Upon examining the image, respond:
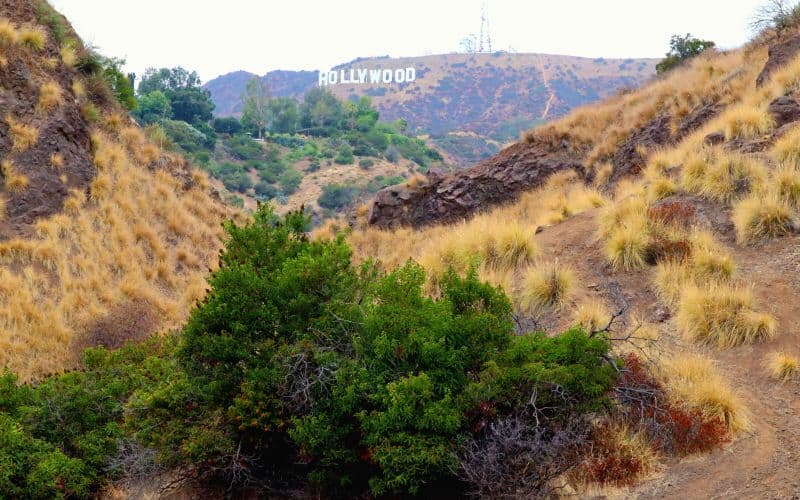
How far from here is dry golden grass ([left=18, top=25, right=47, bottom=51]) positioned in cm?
1480

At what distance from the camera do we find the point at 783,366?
5.99 m

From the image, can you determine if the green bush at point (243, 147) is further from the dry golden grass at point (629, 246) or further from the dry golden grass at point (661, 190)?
the dry golden grass at point (629, 246)

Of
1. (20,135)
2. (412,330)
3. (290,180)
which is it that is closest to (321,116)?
(290,180)

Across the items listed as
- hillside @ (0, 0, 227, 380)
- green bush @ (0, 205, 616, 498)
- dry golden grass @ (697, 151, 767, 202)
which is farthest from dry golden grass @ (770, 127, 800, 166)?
hillside @ (0, 0, 227, 380)

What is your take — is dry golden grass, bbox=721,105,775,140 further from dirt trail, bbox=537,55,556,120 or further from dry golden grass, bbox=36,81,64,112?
dirt trail, bbox=537,55,556,120

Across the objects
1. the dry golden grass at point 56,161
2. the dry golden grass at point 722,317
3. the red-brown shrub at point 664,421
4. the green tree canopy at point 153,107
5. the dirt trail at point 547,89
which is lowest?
the red-brown shrub at point 664,421

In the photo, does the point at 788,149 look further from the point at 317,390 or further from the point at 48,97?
the point at 48,97

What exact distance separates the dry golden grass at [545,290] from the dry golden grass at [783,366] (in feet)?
9.06

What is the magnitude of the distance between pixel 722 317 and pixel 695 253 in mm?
1500

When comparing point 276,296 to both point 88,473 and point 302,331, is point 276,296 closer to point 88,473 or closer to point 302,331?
point 302,331

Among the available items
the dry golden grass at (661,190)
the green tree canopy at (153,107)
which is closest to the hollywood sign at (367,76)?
the green tree canopy at (153,107)

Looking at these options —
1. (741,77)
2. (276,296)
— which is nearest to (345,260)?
(276,296)

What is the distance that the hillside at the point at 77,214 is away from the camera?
11.0 metres

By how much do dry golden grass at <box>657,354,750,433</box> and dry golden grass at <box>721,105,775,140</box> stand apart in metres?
6.15
